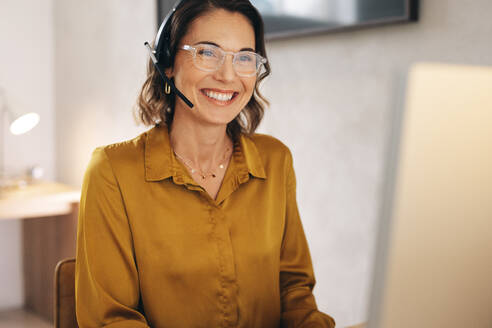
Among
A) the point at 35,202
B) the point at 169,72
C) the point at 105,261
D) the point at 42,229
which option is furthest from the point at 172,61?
the point at 42,229

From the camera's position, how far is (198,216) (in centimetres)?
117

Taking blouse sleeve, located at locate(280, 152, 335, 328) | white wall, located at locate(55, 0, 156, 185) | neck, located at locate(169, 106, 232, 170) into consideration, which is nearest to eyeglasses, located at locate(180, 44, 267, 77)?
neck, located at locate(169, 106, 232, 170)

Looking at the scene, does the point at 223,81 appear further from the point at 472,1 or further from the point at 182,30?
the point at 472,1

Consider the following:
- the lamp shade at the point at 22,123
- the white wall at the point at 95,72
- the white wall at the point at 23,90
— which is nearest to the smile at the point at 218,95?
the white wall at the point at 95,72

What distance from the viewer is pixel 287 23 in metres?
1.95

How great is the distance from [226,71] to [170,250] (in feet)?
1.31

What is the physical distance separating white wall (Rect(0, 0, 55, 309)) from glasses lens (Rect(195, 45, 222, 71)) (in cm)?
229

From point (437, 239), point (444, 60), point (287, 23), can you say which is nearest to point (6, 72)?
point (287, 23)

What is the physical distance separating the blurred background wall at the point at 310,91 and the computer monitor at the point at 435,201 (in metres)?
0.04

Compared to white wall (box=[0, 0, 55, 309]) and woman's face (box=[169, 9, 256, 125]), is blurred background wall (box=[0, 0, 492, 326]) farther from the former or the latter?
woman's face (box=[169, 9, 256, 125])

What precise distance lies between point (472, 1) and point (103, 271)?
3.71ft

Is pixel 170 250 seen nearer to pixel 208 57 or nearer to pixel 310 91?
pixel 208 57

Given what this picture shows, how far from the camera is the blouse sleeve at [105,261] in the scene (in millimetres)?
1084

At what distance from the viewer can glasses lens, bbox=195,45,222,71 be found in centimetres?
118
